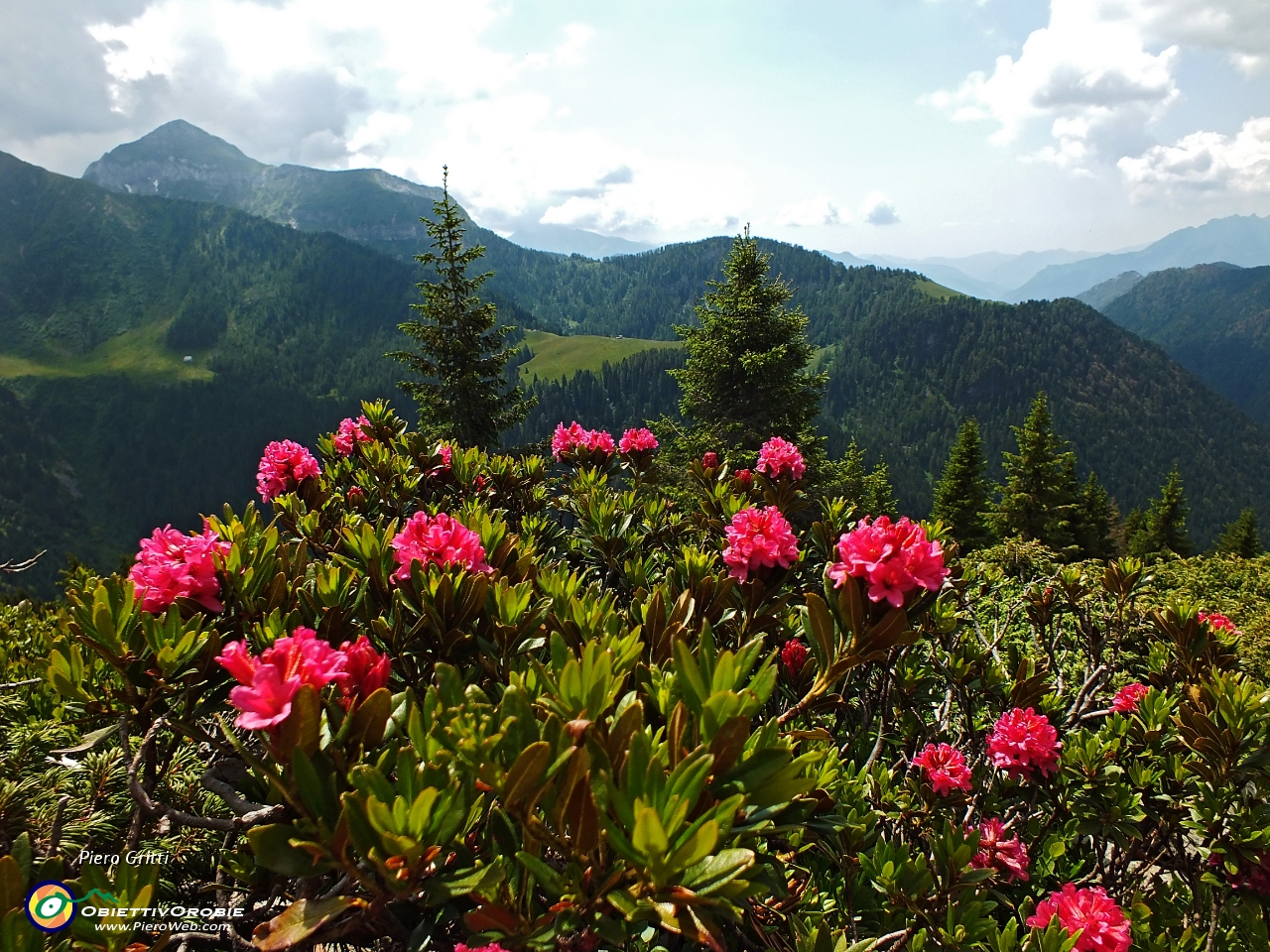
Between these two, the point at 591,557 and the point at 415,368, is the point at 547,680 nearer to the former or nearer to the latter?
the point at 591,557

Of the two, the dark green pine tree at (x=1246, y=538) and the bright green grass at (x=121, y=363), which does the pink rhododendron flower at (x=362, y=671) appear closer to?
the dark green pine tree at (x=1246, y=538)

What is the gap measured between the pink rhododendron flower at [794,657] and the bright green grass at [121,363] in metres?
179

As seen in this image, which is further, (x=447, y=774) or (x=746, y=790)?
(x=746, y=790)

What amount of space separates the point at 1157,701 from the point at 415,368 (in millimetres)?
18174

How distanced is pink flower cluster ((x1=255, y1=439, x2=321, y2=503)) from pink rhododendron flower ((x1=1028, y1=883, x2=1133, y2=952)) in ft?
13.0

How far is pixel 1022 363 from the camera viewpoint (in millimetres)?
158250

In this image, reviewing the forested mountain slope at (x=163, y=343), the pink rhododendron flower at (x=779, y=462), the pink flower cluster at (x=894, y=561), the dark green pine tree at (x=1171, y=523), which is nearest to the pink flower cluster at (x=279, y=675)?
the pink flower cluster at (x=894, y=561)

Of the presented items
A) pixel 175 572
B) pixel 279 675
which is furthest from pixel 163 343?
pixel 279 675

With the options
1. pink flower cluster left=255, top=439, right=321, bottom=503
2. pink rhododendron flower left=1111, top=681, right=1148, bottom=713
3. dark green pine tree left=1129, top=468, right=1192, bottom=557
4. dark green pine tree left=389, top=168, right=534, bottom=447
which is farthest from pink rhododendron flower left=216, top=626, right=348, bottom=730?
dark green pine tree left=1129, top=468, right=1192, bottom=557

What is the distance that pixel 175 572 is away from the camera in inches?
72.3

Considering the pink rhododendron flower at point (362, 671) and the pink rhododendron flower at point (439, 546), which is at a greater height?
the pink rhododendron flower at point (439, 546)

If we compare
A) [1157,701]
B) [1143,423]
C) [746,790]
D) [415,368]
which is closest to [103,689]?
[746,790]

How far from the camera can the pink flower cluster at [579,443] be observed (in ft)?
17.1

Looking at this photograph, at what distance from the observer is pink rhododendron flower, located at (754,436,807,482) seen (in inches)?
163
